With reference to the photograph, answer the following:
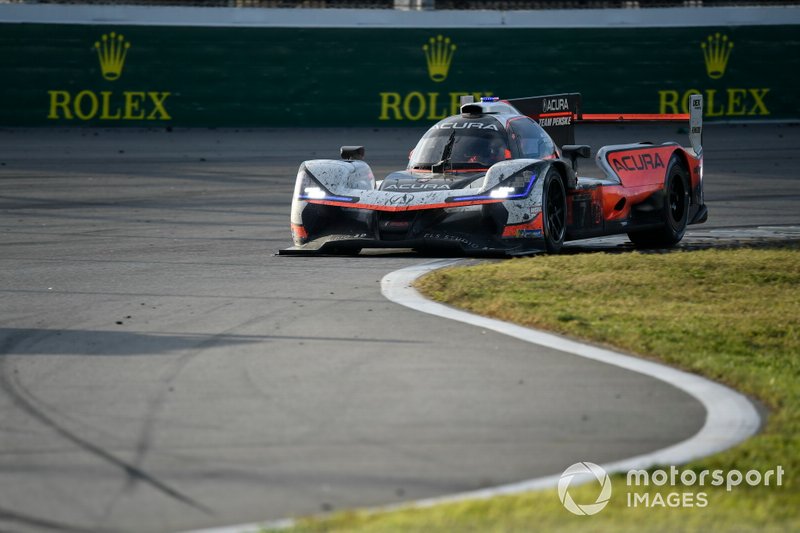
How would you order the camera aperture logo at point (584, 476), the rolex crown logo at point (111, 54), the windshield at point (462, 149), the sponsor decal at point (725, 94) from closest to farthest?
the camera aperture logo at point (584, 476), the windshield at point (462, 149), the rolex crown logo at point (111, 54), the sponsor decal at point (725, 94)

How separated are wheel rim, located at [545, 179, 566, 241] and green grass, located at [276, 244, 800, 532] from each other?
2.49ft

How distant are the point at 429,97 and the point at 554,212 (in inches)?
636

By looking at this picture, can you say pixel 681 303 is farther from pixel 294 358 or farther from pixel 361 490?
pixel 361 490

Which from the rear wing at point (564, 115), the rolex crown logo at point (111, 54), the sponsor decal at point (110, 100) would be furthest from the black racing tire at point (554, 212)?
the rolex crown logo at point (111, 54)

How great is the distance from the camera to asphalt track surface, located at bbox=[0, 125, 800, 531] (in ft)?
15.9

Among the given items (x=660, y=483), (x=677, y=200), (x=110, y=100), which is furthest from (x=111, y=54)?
(x=660, y=483)

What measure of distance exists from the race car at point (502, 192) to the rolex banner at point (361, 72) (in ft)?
45.9

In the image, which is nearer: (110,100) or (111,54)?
(110,100)

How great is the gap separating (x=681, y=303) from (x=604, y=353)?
1.81 m

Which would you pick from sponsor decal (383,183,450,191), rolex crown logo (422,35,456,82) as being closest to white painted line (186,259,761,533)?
sponsor decal (383,183,450,191)

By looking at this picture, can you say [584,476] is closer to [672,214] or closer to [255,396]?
[255,396]

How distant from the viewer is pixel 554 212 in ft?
39.2

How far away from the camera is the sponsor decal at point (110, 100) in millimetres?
26172

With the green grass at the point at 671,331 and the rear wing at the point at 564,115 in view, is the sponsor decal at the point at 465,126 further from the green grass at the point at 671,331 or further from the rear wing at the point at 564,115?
the green grass at the point at 671,331
